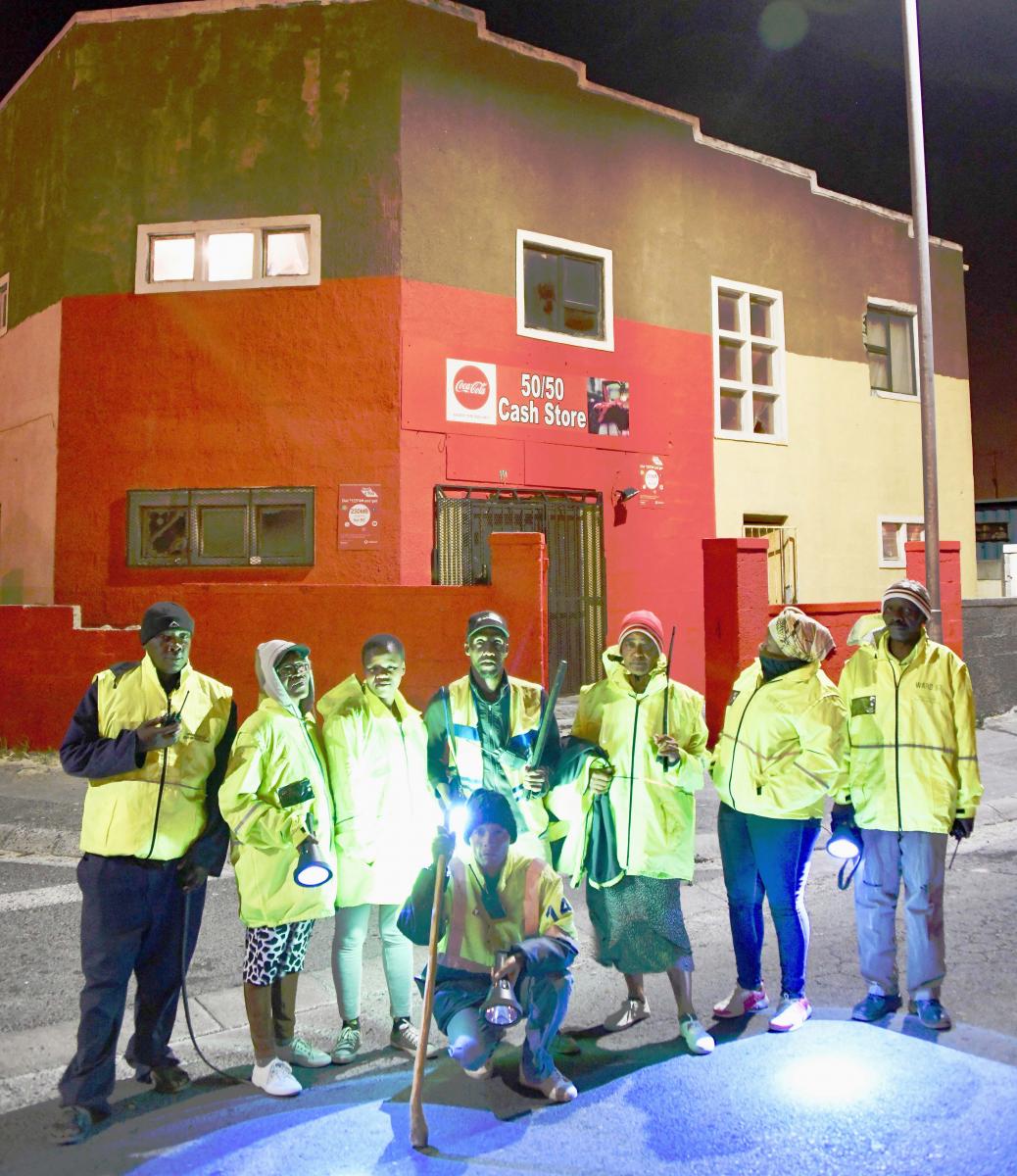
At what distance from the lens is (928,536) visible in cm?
917

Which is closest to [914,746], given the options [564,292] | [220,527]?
[220,527]

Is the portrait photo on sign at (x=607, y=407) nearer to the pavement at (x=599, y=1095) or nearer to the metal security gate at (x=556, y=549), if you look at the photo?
the metal security gate at (x=556, y=549)

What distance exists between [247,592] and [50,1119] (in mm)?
6901

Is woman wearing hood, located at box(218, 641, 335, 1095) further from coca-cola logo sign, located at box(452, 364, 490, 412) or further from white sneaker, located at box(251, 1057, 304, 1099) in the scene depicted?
coca-cola logo sign, located at box(452, 364, 490, 412)

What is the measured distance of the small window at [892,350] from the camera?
1532 centimetres

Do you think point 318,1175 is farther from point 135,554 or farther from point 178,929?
point 135,554

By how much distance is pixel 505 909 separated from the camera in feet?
12.5

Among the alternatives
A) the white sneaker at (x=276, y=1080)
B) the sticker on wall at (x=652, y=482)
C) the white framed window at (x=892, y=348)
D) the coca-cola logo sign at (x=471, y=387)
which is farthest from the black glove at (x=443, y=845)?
the white framed window at (x=892, y=348)

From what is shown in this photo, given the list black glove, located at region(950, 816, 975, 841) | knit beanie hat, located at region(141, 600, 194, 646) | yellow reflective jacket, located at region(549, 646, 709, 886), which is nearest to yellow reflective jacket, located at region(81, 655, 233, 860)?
knit beanie hat, located at region(141, 600, 194, 646)

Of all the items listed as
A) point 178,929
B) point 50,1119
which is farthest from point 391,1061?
point 50,1119

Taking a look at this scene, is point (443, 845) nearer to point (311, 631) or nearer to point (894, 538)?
point (311, 631)

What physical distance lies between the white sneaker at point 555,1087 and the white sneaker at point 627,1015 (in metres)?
0.61

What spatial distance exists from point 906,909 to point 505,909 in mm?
1942

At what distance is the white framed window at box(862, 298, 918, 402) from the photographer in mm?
15269
